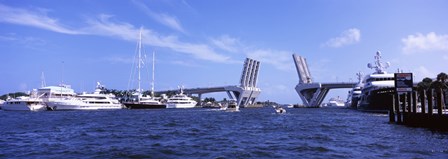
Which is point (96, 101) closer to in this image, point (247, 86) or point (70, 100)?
point (70, 100)

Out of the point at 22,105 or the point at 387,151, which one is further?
the point at 22,105

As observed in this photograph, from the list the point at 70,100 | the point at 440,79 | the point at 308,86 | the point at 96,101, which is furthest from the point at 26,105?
the point at 308,86

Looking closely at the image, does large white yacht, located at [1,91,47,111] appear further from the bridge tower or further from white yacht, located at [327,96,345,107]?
white yacht, located at [327,96,345,107]

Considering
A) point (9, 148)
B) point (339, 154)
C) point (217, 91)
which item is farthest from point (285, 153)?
point (217, 91)

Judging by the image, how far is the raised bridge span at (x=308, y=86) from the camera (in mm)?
130000

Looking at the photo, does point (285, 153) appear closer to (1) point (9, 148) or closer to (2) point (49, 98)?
(1) point (9, 148)

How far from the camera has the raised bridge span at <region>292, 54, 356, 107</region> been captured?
13000 cm

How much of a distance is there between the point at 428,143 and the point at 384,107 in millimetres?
Result: 41709

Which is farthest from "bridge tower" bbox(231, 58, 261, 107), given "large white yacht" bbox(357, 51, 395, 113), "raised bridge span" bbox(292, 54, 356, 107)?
"large white yacht" bbox(357, 51, 395, 113)

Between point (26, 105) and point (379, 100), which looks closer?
point (379, 100)

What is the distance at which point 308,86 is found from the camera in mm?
130500

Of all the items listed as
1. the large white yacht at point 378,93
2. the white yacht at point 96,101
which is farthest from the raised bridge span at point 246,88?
the large white yacht at point 378,93

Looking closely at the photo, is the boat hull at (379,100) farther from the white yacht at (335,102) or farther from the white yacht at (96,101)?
the white yacht at (335,102)

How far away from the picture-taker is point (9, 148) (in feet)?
56.8
